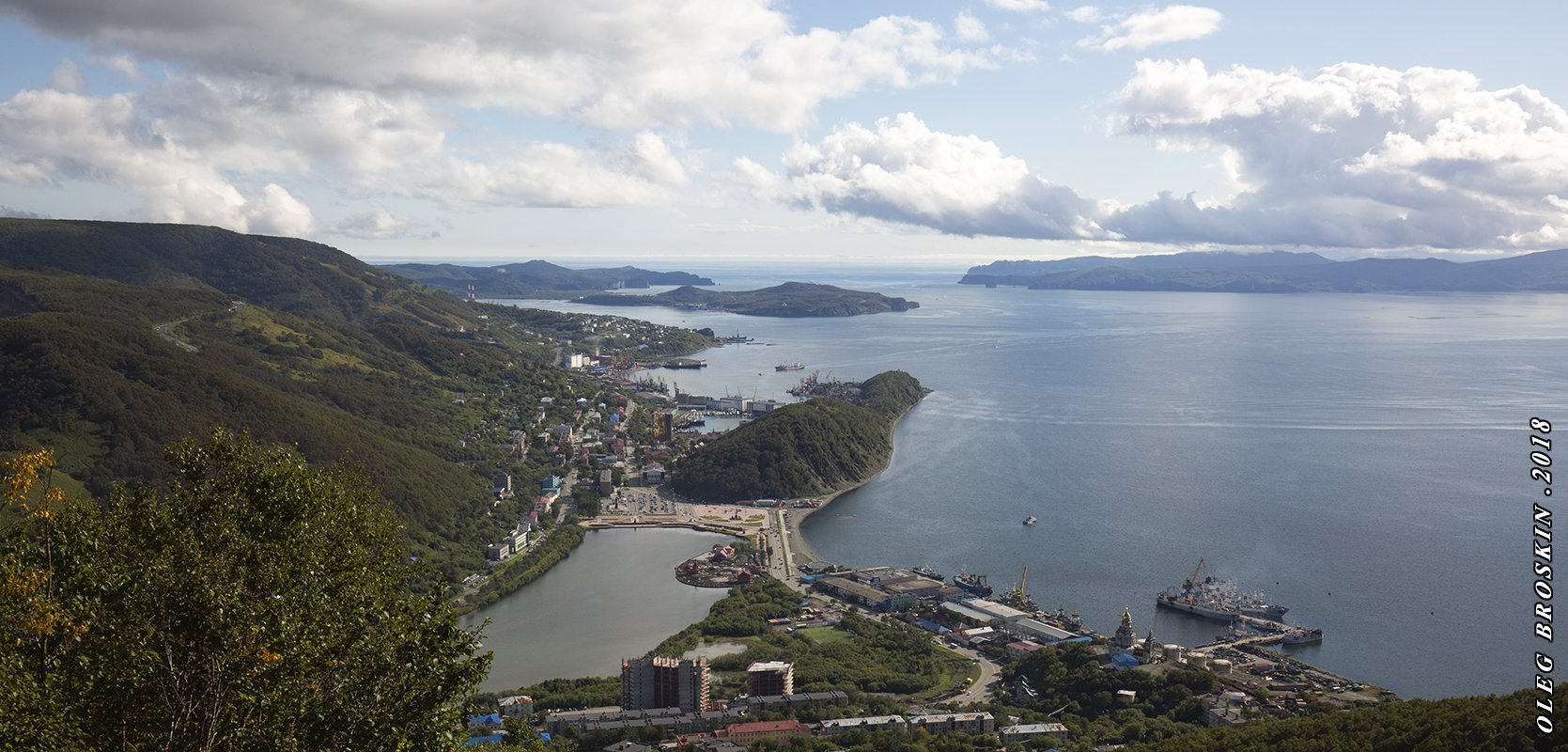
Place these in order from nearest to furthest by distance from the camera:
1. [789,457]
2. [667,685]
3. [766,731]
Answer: [766,731] < [667,685] < [789,457]

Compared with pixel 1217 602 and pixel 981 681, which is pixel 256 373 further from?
pixel 1217 602

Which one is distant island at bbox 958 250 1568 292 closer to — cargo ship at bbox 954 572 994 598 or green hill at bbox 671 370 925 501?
green hill at bbox 671 370 925 501

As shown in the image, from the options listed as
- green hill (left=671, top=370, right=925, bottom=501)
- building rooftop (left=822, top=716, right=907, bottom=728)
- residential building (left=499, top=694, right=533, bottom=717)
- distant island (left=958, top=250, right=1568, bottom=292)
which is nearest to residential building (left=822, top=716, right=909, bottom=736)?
building rooftop (left=822, top=716, right=907, bottom=728)

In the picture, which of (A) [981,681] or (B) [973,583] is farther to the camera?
(B) [973,583]

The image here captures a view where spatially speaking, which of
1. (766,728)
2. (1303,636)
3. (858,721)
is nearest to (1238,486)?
(1303,636)

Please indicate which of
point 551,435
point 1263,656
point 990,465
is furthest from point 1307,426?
point 551,435

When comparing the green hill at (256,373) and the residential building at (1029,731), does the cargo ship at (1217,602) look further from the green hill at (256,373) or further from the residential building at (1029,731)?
the green hill at (256,373)
